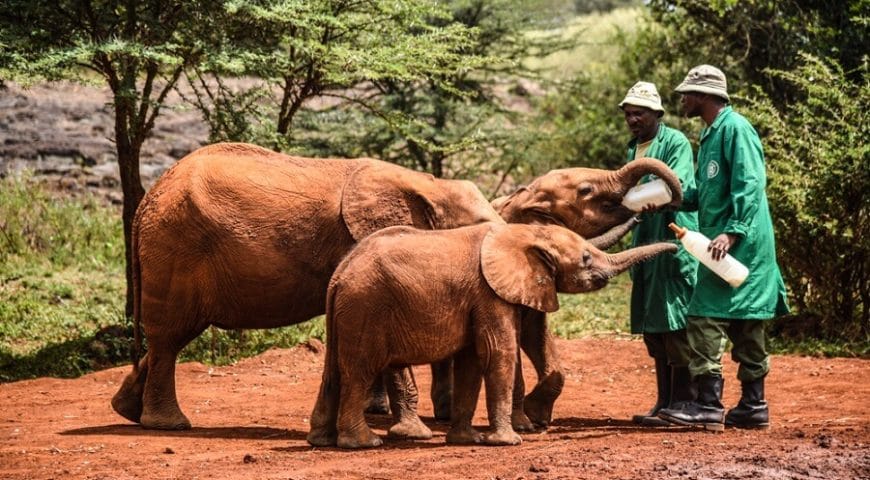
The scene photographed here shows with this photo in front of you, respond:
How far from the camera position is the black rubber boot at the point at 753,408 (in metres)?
8.35

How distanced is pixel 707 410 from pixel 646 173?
162cm

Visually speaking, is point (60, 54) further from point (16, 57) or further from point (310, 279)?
point (310, 279)

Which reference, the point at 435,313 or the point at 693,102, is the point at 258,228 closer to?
the point at 435,313

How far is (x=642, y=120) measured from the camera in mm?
9148

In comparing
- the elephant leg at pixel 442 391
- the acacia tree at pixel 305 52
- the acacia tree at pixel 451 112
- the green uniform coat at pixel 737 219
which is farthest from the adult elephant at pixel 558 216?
the acacia tree at pixel 451 112

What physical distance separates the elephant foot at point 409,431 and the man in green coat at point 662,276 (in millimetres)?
1667

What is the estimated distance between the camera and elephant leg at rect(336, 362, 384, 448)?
25.9 ft

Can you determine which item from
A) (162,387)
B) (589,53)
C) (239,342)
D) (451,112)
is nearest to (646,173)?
(162,387)

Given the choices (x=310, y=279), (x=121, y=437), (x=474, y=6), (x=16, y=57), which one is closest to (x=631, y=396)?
(x=310, y=279)

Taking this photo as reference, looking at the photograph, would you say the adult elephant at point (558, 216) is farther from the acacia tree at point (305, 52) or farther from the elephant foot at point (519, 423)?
the acacia tree at point (305, 52)

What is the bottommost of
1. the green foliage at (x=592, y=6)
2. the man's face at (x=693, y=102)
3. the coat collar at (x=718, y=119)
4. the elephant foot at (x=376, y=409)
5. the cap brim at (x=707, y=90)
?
the elephant foot at (x=376, y=409)

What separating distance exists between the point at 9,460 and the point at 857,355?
25.5ft

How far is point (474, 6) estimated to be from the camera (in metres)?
20.2

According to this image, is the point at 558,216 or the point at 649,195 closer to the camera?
the point at 649,195
